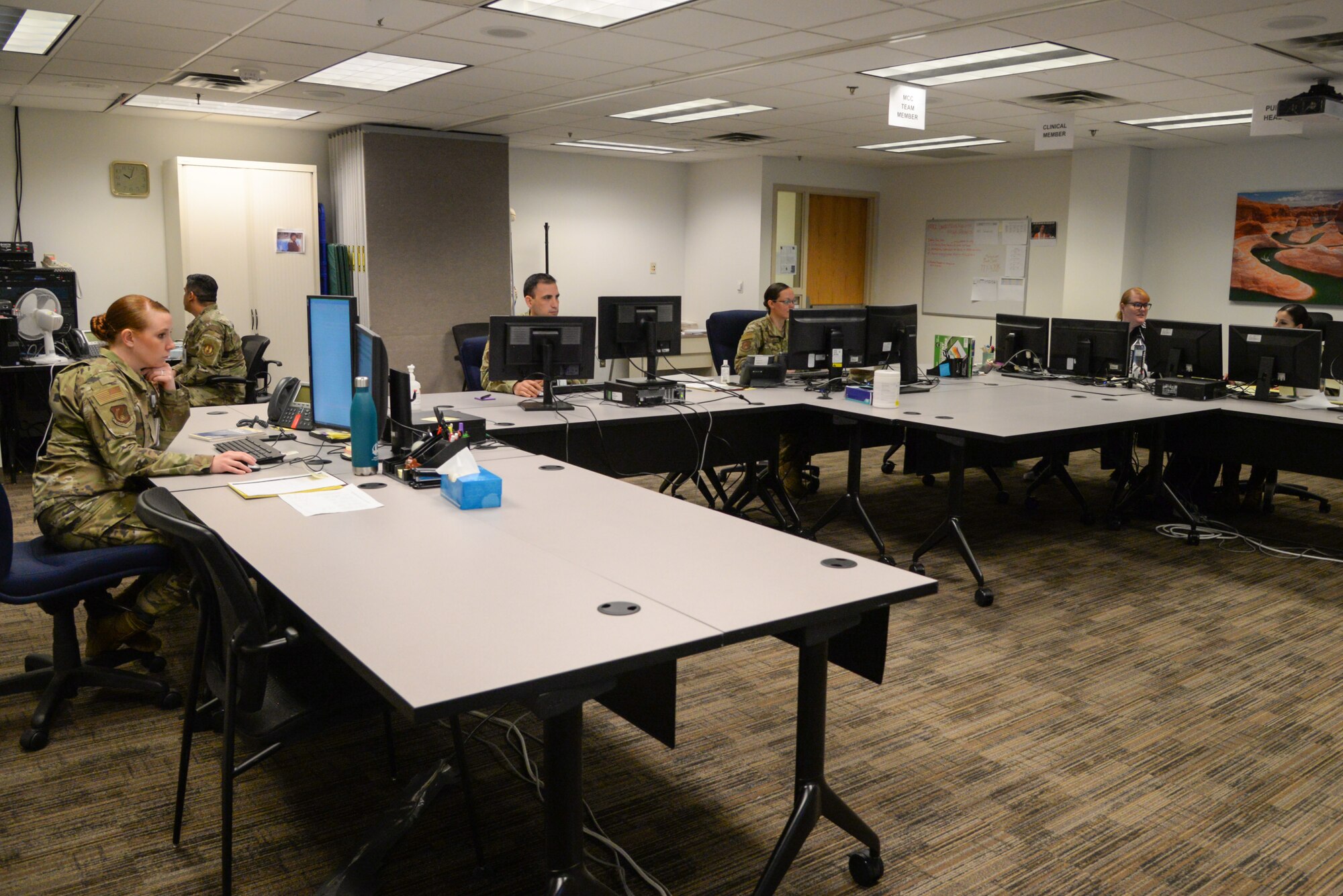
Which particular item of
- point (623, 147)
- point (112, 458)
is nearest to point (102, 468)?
point (112, 458)

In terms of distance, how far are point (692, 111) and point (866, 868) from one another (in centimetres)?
612

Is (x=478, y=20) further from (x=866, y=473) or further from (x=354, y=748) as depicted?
(x=866, y=473)

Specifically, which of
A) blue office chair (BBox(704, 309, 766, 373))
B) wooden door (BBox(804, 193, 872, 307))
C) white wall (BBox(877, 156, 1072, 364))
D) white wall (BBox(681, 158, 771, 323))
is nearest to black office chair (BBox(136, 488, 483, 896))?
blue office chair (BBox(704, 309, 766, 373))

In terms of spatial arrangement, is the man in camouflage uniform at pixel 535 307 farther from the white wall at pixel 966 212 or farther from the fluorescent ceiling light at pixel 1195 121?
the white wall at pixel 966 212

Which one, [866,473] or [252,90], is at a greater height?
[252,90]

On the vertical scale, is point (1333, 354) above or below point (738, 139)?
below

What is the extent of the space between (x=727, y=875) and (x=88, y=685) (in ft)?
6.70

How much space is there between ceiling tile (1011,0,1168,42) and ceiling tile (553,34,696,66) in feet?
5.48

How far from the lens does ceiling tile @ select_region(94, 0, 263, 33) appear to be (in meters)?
4.28

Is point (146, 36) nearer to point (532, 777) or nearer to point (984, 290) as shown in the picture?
point (532, 777)

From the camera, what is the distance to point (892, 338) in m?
5.19

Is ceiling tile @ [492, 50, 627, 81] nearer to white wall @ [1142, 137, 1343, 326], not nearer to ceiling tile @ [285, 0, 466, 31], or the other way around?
ceiling tile @ [285, 0, 466, 31]

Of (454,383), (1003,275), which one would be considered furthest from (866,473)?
(1003,275)

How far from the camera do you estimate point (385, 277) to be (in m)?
7.88
